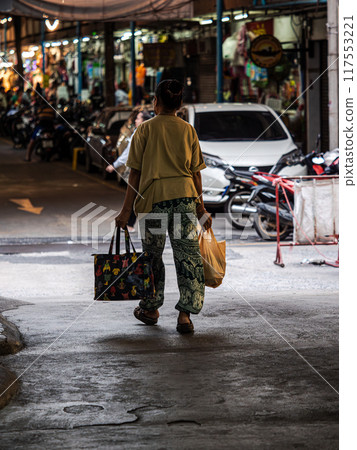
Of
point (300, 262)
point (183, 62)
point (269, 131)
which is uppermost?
point (183, 62)

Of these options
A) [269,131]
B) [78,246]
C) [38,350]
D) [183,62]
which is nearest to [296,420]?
[38,350]

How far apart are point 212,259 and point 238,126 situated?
335 inches

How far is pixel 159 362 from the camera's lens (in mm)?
5383

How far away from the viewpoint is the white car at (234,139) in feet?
43.5

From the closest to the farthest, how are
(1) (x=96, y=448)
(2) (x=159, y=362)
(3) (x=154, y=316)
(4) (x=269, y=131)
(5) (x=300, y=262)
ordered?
(1) (x=96, y=448)
(2) (x=159, y=362)
(3) (x=154, y=316)
(5) (x=300, y=262)
(4) (x=269, y=131)

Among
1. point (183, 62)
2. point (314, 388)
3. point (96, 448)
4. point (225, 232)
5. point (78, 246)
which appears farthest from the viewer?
point (183, 62)

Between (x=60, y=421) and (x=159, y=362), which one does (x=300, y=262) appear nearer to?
(x=159, y=362)

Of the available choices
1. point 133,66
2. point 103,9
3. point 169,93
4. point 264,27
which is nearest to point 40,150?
point 133,66

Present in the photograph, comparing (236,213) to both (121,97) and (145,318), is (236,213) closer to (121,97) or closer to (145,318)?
(145,318)

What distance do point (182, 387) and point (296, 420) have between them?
0.77 metres

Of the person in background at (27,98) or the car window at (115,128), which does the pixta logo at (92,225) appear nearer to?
the car window at (115,128)

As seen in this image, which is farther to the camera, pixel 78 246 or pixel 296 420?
pixel 78 246

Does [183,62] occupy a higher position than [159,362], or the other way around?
[183,62]

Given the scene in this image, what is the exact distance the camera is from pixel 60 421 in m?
4.36
